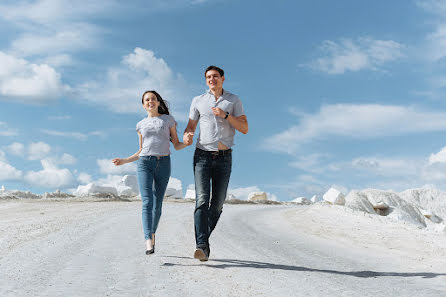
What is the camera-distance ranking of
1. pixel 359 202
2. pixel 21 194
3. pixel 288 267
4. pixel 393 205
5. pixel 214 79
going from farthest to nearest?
pixel 21 194
pixel 393 205
pixel 359 202
pixel 288 267
pixel 214 79

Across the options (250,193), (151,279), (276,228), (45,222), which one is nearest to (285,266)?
(151,279)

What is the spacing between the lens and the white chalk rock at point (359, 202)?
23.9 metres

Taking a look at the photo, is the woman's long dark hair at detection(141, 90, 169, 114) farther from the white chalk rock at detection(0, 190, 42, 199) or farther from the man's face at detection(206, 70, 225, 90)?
the white chalk rock at detection(0, 190, 42, 199)

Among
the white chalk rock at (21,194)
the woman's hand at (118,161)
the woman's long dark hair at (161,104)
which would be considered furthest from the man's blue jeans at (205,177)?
the white chalk rock at (21,194)

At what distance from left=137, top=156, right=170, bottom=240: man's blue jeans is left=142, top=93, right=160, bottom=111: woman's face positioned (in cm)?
79

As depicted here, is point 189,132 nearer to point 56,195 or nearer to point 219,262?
point 219,262

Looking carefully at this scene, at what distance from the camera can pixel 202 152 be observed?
20.2ft

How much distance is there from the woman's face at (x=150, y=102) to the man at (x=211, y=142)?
2.76 feet

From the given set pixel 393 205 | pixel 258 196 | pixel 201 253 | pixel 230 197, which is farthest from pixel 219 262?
pixel 258 196

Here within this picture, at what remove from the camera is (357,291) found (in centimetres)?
546

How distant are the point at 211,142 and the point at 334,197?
2985cm

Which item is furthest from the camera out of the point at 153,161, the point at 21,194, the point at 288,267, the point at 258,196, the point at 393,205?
the point at 258,196

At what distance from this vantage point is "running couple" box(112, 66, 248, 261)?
241 inches

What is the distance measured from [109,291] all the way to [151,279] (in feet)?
2.14
